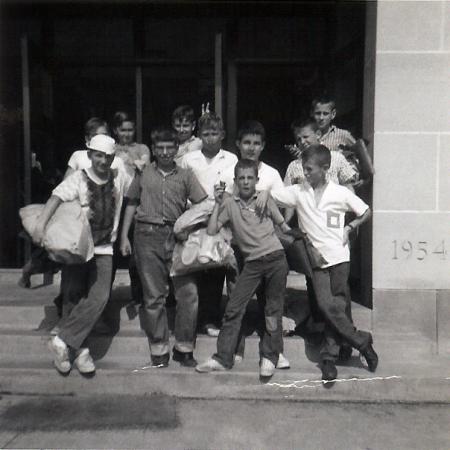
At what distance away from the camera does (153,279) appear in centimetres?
538

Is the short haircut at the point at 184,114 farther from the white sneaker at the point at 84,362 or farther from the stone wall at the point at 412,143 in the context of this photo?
the white sneaker at the point at 84,362

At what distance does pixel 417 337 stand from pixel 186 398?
7.36 feet

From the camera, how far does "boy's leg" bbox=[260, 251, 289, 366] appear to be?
526cm

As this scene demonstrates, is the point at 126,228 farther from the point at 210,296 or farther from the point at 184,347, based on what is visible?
the point at 184,347

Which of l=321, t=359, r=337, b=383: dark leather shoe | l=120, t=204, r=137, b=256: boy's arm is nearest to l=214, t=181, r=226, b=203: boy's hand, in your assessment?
l=120, t=204, r=137, b=256: boy's arm

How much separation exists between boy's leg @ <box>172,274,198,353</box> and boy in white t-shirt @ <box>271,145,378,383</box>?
1011 millimetres

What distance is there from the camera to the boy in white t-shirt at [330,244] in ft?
17.2

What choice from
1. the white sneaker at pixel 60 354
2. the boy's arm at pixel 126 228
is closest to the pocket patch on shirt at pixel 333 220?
the boy's arm at pixel 126 228

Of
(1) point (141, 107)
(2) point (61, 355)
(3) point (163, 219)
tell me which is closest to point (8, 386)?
(2) point (61, 355)

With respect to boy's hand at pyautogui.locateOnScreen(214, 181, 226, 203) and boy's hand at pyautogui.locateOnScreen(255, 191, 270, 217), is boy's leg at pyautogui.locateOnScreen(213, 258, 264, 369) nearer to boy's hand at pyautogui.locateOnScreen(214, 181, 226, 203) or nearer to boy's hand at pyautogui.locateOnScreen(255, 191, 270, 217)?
boy's hand at pyautogui.locateOnScreen(255, 191, 270, 217)

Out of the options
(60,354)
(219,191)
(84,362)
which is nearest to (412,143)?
(219,191)

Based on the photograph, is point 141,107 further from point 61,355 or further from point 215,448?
point 215,448

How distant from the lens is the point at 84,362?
526 cm

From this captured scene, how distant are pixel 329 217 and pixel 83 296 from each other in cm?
213
